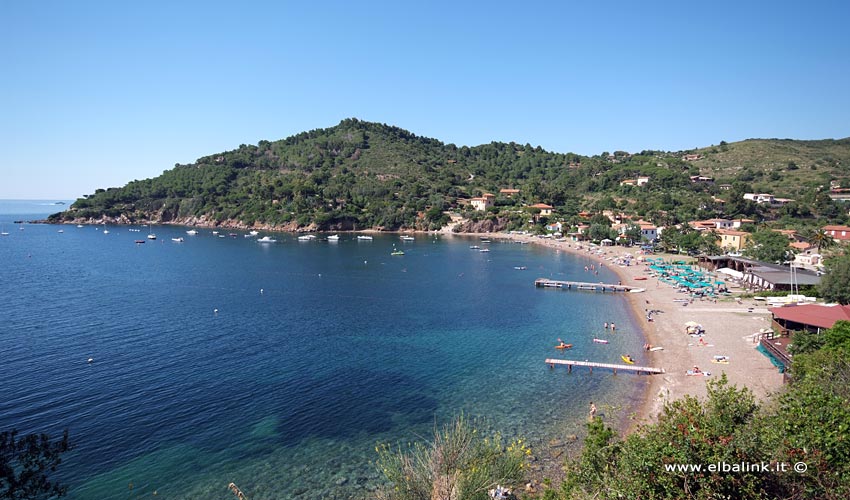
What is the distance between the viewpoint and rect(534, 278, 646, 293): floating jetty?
56.5 m

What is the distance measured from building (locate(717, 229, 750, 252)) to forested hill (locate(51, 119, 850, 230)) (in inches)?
1154

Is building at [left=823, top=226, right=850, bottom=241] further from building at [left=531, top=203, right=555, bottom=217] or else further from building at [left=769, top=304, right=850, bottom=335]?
building at [left=531, top=203, right=555, bottom=217]

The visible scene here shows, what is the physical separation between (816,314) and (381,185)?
125m

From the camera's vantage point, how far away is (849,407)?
11297mm

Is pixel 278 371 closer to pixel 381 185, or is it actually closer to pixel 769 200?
pixel 769 200

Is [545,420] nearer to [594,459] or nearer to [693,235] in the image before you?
[594,459]

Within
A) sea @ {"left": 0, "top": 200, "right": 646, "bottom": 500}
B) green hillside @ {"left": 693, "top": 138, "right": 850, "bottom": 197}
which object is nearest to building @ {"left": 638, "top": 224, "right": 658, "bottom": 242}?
sea @ {"left": 0, "top": 200, "right": 646, "bottom": 500}

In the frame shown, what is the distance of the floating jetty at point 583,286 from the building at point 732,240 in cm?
2910

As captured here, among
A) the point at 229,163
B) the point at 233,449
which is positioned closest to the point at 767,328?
the point at 233,449

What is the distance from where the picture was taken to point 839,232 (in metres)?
72.8

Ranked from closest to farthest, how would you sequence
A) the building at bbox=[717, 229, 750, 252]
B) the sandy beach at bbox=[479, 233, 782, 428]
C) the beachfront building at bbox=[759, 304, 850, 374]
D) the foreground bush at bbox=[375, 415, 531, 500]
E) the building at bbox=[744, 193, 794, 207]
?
1. the foreground bush at bbox=[375, 415, 531, 500]
2. the sandy beach at bbox=[479, 233, 782, 428]
3. the beachfront building at bbox=[759, 304, 850, 374]
4. the building at bbox=[717, 229, 750, 252]
5. the building at bbox=[744, 193, 794, 207]

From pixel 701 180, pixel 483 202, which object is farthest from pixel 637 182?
pixel 483 202

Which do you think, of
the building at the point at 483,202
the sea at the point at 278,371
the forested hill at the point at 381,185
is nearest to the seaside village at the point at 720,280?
the sea at the point at 278,371

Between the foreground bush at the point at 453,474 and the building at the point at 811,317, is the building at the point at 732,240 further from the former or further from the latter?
the foreground bush at the point at 453,474
